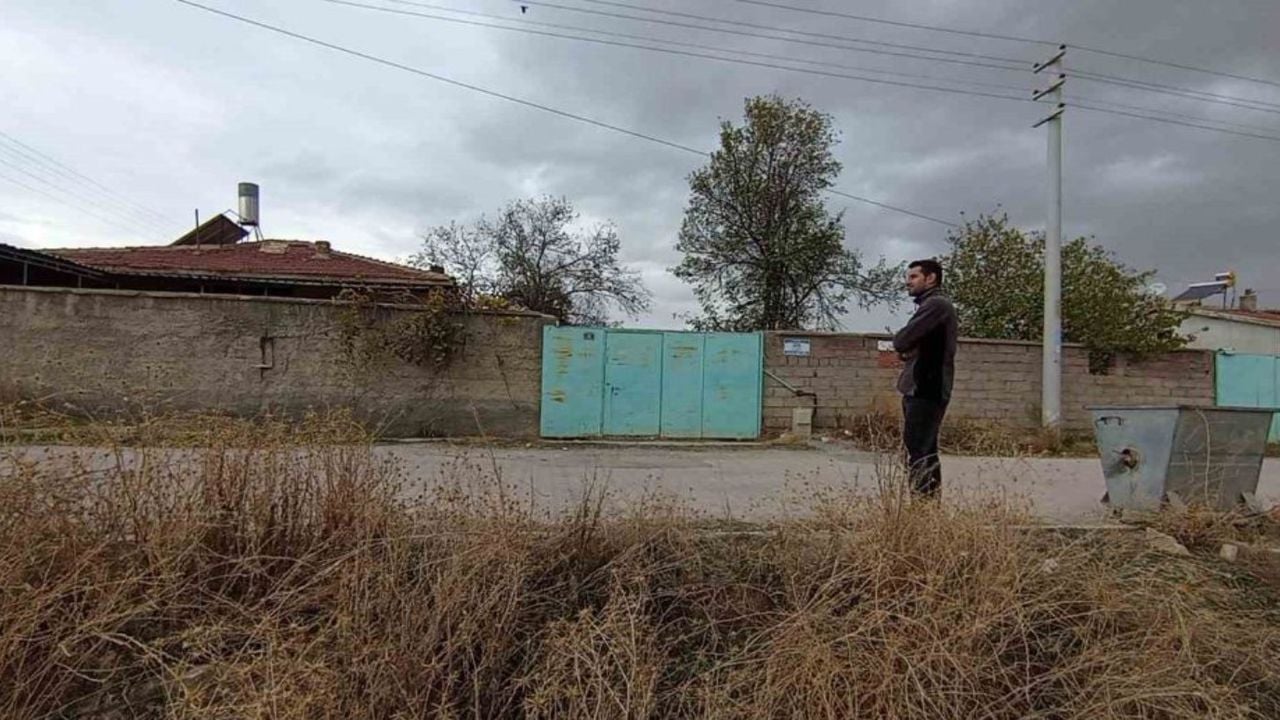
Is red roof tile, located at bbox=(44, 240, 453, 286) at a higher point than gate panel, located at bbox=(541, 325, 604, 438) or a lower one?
higher

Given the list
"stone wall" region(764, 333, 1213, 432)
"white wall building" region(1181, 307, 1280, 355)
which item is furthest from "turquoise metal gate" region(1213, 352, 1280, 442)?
"white wall building" region(1181, 307, 1280, 355)

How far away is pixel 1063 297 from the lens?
14312 mm

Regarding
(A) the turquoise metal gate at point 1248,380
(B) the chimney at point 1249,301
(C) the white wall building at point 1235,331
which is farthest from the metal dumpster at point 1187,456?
(B) the chimney at point 1249,301

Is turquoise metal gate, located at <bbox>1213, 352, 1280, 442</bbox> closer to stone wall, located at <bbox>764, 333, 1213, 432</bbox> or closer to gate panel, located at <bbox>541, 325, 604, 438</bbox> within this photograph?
stone wall, located at <bbox>764, 333, 1213, 432</bbox>

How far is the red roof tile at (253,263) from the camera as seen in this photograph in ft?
52.3

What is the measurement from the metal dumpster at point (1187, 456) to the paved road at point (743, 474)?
0.41 metres

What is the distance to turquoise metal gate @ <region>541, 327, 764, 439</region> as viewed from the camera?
11.1 metres

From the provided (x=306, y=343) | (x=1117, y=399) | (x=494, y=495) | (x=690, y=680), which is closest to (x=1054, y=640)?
(x=690, y=680)

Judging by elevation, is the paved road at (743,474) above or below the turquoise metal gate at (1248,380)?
below

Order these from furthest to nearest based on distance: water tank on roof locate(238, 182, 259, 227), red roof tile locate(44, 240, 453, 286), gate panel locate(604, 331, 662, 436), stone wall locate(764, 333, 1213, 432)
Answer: water tank on roof locate(238, 182, 259, 227), red roof tile locate(44, 240, 453, 286), stone wall locate(764, 333, 1213, 432), gate panel locate(604, 331, 662, 436)

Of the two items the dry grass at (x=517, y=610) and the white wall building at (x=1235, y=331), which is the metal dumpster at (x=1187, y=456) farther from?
the white wall building at (x=1235, y=331)

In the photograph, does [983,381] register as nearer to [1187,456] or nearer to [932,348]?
[1187,456]

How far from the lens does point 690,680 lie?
7.59 ft

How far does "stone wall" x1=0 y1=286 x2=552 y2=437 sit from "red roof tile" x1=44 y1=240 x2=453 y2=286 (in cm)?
415
